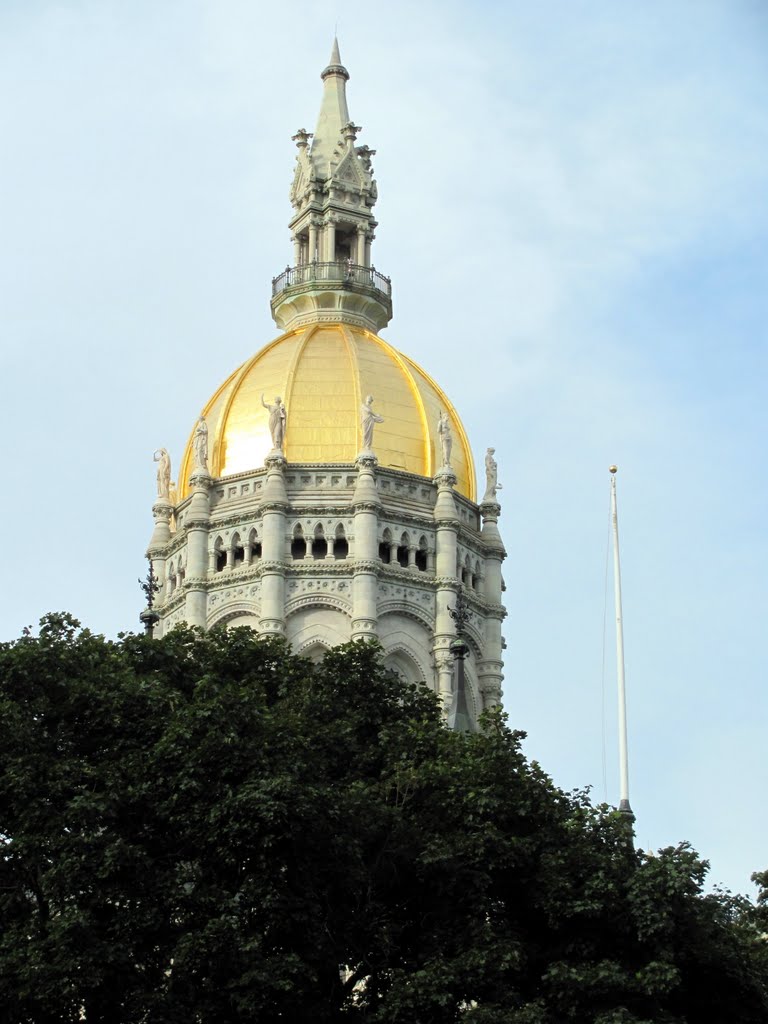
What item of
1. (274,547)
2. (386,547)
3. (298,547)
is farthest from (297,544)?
(386,547)

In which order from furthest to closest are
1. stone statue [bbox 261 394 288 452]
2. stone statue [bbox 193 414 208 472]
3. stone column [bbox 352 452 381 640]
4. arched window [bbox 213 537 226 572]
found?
1. stone statue [bbox 193 414 208 472]
2. arched window [bbox 213 537 226 572]
3. stone statue [bbox 261 394 288 452]
4. stone column [bbox 352 452 381 640]

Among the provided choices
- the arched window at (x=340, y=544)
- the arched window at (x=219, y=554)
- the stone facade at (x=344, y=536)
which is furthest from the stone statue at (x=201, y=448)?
the arched window at (x=340, y=544)

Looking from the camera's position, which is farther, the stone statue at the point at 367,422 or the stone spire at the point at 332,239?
the stone spire at the point at 332,239

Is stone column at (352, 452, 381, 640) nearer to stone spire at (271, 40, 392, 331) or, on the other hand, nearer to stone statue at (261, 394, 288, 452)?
stone statue at (261, 394, 288, 452)

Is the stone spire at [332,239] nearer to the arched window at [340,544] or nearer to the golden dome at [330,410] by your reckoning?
the golden dome at [330,410]

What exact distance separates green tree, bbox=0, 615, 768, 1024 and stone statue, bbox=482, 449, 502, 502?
4294cm

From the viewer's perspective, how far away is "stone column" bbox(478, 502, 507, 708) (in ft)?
303

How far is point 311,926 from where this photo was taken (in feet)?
153

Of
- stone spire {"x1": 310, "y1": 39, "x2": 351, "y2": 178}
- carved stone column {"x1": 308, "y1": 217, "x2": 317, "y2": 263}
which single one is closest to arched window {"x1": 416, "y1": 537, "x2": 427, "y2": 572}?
carved stone column {"x1": 308, "y1": 217, "x2": 317, "y2": 263}

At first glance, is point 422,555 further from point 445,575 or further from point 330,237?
point 330,237

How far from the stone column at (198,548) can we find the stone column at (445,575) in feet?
30.8

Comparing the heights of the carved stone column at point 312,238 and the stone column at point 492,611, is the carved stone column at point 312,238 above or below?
above

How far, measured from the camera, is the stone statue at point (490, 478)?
95500 millimetres

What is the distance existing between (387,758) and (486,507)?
43013mm
